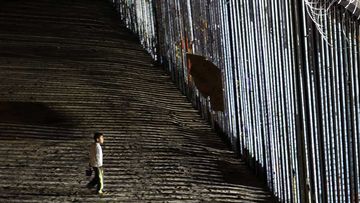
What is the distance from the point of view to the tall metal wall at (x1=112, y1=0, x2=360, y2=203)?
12.6 ft

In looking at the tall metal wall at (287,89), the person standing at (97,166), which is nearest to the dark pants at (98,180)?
the person standing at (97,166)

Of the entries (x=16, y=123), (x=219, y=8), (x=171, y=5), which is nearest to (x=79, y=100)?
(x=16, y=123)

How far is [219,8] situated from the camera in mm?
5754

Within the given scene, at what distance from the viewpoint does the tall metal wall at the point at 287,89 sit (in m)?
3.85

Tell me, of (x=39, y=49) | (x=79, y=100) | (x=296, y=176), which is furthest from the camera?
(x=39, y=49)

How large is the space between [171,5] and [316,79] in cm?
345

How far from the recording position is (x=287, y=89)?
181 inches

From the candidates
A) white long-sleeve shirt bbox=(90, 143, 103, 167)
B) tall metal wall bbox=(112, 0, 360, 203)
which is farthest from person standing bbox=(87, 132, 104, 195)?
tall metal wall bbox=(112, 0, 360, 203)

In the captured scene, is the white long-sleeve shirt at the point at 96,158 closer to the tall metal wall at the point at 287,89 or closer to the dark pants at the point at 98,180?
the dark pants at the point at 98,180

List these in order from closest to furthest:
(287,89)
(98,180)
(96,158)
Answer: (287,89)
(98,180)
(96,158)

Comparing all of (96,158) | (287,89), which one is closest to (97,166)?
(96,158)

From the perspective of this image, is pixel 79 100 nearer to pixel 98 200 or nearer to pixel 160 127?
pixel 160 127

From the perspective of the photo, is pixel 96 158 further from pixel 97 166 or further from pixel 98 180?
pixel 98 180

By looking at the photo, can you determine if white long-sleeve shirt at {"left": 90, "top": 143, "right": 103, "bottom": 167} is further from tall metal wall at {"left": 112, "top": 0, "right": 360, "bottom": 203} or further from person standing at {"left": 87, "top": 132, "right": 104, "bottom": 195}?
tall metal wall at {"left": 112, "top": 0, "right": 360, "bottom": 203}
